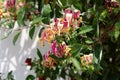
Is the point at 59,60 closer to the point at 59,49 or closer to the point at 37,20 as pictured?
the point at 59,49

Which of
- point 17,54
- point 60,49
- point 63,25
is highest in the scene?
point 63,25

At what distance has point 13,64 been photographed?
7.39ft

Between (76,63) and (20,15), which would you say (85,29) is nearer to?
(76,63)

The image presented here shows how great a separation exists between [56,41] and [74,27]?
97 millimetres

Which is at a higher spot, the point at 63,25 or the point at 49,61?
the point at 63,25

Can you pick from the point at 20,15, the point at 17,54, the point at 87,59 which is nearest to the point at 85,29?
the point at 87,59

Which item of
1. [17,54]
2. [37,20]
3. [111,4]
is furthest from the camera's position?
[17,54]

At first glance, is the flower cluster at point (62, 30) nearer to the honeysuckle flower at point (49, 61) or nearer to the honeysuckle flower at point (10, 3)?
the honeysuckle flower at point (49, 61)

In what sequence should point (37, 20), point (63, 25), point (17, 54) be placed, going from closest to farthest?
1. point (63, 25)
2. point (37, 20)
3. point (17, 54)

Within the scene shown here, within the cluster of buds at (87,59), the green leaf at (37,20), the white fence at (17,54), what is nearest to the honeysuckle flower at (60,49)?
the cluster of buds at (87,59)

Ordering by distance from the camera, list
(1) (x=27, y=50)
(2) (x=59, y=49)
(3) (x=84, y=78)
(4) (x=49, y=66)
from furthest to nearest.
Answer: (1) (x=27, y=50)
(3) (x=84, y=78)
(4) (x=49, y=66)
(2) (x=59, y=49)

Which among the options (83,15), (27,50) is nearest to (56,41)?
(83,15)

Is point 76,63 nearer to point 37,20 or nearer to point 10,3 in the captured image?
point 37,20

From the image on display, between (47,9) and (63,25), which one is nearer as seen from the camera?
(63,25)
